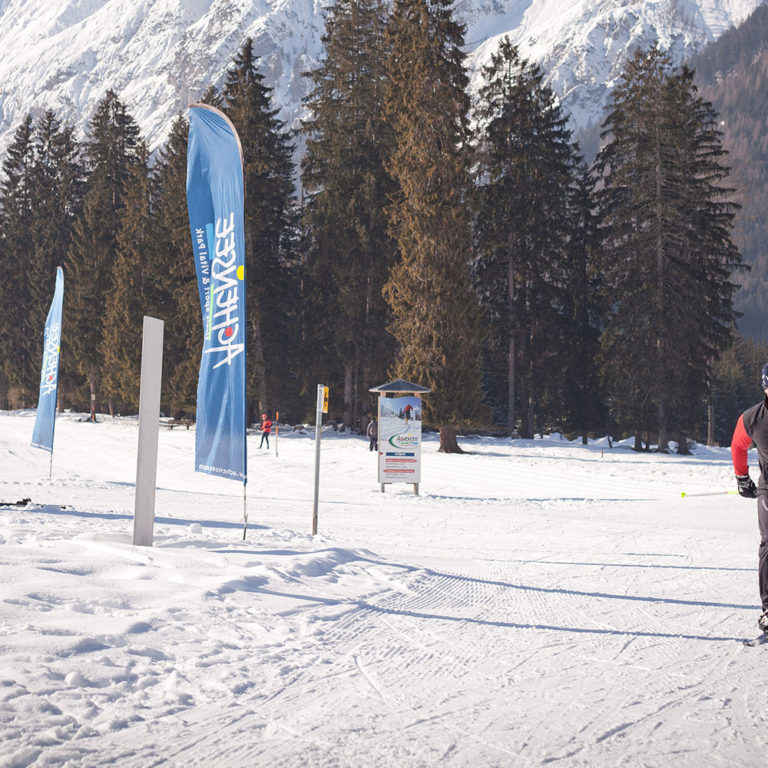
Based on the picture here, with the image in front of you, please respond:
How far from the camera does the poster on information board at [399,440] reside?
16781 millimetres

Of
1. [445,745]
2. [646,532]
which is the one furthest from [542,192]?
[445,745]

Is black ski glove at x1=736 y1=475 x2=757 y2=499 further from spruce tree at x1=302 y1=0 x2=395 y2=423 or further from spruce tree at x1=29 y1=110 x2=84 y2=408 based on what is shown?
spruce tree at x1=29 y1=110 x2=84 y2=408

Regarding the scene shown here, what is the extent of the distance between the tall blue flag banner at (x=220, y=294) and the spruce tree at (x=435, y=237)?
18.9 m

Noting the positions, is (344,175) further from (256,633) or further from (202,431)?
(256,633)

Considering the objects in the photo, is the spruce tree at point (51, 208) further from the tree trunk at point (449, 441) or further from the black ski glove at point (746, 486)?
the black ski glove at point (746, 486)

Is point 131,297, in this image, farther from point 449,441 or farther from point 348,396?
point 449,441

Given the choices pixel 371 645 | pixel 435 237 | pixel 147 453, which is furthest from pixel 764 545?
pixel 435 237

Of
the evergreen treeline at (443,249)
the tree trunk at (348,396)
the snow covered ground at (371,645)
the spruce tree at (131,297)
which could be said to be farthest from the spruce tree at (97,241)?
the snow covered ground at (371,645)

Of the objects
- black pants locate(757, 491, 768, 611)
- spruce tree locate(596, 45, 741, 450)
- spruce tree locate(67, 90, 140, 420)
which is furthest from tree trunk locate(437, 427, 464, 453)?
spruce tree locate(67, 90, 140, 420)

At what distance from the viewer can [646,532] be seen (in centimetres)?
1170

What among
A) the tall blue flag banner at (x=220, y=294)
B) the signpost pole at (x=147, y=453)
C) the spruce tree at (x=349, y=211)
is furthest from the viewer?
the spruce tree at (x=349, y=211)

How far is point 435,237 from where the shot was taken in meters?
28.5

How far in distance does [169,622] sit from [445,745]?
2430 mm

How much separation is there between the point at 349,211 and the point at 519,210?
8.13 m
